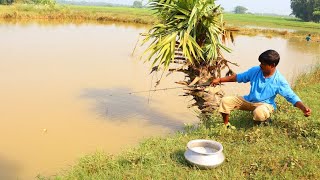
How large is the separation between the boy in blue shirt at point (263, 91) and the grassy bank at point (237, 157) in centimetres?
27

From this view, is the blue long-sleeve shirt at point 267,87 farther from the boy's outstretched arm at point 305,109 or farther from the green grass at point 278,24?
the green grass at point 278,24

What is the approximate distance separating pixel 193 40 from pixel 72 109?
2.84 metres

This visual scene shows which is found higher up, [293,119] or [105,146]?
[293,119]

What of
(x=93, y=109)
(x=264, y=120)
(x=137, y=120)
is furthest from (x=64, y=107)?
(x=264, y=120)

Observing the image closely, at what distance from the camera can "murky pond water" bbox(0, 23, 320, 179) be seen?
4.91m

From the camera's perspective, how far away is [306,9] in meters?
59.8

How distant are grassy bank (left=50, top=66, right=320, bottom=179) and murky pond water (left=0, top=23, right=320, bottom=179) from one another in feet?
2.74

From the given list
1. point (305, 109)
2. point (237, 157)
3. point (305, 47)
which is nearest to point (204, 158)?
point (237, 157)

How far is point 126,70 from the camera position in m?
10.4

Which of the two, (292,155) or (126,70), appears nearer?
(292,155)

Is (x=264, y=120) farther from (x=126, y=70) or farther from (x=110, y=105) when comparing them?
(x=126, y=70)

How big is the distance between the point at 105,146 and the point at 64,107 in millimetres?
1933

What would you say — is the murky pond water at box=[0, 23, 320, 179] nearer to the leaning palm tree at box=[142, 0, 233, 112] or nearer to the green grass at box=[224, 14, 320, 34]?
the leaning palm tree at box=[142, 0, 233, 112]

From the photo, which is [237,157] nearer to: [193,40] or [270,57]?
[270,57]
